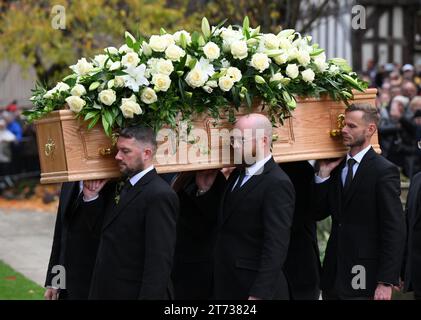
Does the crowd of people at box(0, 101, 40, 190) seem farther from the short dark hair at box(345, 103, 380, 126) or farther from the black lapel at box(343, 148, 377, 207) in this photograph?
the black lapel at box(343, 148, 377, 207)

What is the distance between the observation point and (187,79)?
23.1 feet

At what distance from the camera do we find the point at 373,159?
288 inches

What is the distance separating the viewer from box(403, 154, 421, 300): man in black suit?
23.8 ft

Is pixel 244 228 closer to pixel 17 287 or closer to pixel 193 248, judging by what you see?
pixel 193 248

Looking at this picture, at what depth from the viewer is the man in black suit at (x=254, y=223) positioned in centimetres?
648

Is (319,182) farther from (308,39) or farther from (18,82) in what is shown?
(18,82)

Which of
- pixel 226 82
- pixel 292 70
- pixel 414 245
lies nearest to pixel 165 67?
pixel 226 82

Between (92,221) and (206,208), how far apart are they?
963 mm

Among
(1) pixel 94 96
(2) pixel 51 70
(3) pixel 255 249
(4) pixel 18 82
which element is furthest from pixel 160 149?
(4) pixel 18 82

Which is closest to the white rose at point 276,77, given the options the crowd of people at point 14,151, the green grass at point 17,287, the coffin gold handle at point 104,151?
the coffin gold handle at point 104,151

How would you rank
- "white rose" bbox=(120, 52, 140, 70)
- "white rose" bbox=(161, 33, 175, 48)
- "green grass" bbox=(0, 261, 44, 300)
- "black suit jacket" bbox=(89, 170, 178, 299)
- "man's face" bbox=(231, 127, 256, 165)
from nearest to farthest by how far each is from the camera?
1. "black suit jacket" bbox=(89, 170, 178, 299)
2. "man's face" bbox=(231, 127, 256, 165)
3. "white rose" bbox=(120, 52, 140, 70)
4. "white rose" bbox=(161, 33, 175, 48)
5. "green grass" bbox=(0, 261, 44, 300)

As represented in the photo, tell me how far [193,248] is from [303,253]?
0.91 m

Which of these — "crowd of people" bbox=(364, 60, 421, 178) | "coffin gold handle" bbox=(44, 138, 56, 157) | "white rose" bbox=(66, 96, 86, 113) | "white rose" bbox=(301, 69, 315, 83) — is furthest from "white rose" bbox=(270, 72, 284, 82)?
"crowd of people" bbox=(364, 60, 421, 178)

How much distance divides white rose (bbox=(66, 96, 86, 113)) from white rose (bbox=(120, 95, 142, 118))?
0.29 m
